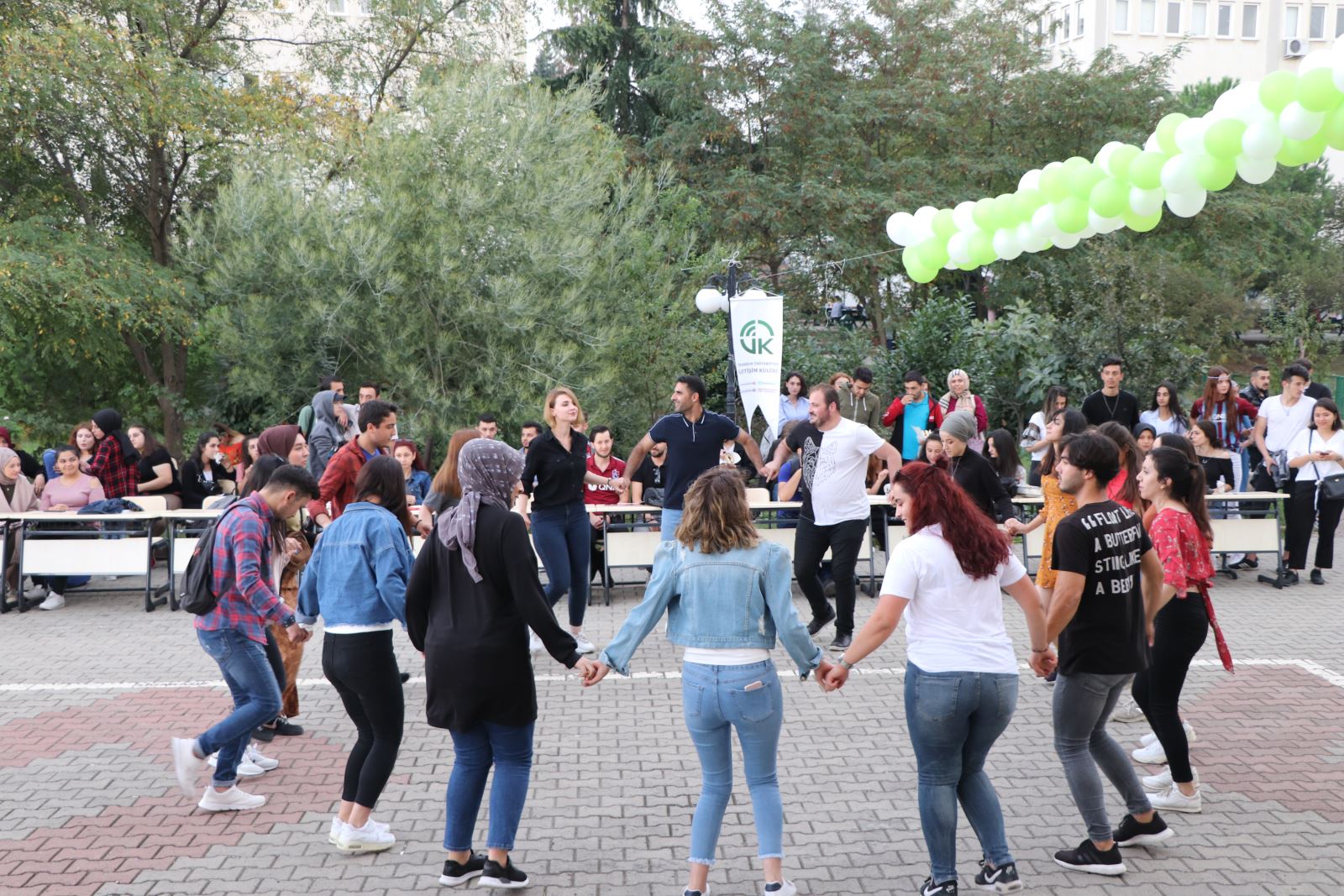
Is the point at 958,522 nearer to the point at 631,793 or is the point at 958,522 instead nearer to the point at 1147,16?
the point at 631,793

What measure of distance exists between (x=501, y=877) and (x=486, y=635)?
101cm

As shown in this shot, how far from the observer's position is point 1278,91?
6641 mm

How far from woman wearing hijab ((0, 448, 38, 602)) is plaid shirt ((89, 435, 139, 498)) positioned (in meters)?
0.59

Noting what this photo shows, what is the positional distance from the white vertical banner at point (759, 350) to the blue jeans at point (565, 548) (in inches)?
222

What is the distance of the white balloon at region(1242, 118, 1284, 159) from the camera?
677cm

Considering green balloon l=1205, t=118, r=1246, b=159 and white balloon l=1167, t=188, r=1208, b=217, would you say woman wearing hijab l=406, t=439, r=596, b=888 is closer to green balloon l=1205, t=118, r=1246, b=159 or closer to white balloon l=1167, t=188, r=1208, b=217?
green balloon l=1205, t=118, r=1246, b=159

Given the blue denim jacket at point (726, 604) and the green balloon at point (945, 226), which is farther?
the green balloon at point (945, 226)

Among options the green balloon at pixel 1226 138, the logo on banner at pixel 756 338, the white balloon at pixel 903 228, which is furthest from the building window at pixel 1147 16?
the green balloon at pixel 1226 138

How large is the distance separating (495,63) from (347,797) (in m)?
14.6

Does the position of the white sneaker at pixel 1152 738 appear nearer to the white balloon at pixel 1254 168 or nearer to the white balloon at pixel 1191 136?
the white balloon at pixel 1254 168

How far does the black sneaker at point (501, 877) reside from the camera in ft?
15.4

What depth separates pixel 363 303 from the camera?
597 inches

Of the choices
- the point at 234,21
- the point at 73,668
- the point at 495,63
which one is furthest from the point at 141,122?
the point at 73,668

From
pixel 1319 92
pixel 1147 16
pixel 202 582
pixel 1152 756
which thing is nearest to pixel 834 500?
pixel 1152 756
